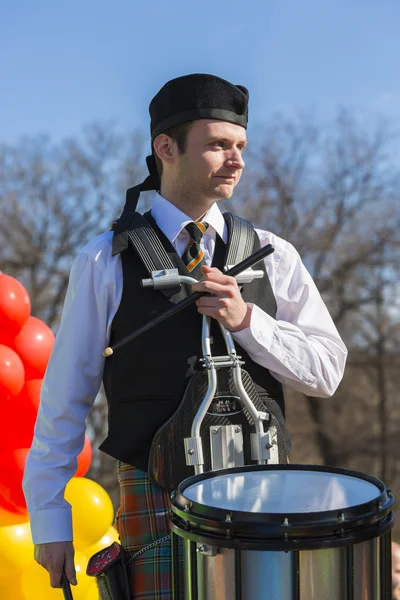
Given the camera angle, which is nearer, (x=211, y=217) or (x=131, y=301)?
(x=131, y=301)

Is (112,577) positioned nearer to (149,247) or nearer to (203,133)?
(149,247)

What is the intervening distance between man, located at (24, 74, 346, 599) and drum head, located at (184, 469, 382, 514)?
1.17ft

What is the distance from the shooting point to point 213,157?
2.15 m

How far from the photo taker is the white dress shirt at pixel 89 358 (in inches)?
82.6

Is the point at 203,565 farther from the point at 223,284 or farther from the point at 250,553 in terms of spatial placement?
the point at 223,284

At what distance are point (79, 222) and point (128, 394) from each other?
8012mm

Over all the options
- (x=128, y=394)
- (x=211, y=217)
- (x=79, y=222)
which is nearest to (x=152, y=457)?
(x=128, y=394)

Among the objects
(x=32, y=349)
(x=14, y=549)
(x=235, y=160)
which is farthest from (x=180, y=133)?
(x=14, y=549)

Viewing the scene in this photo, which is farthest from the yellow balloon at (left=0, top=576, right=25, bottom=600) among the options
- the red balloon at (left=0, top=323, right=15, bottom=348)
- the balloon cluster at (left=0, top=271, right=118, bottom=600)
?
the red balloon at (left=0, top=323, right=15, bottom=348)

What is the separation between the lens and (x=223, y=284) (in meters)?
1.99

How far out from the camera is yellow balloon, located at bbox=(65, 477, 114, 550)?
339 centimetres

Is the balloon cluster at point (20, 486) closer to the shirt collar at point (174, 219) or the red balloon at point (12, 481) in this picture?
the red balloon at point (12, 481)

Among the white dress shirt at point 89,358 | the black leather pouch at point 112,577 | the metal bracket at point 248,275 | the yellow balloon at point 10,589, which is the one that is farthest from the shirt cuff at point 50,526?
the yellow balloon at point 10,589

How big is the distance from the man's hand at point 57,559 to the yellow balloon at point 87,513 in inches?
49.9
